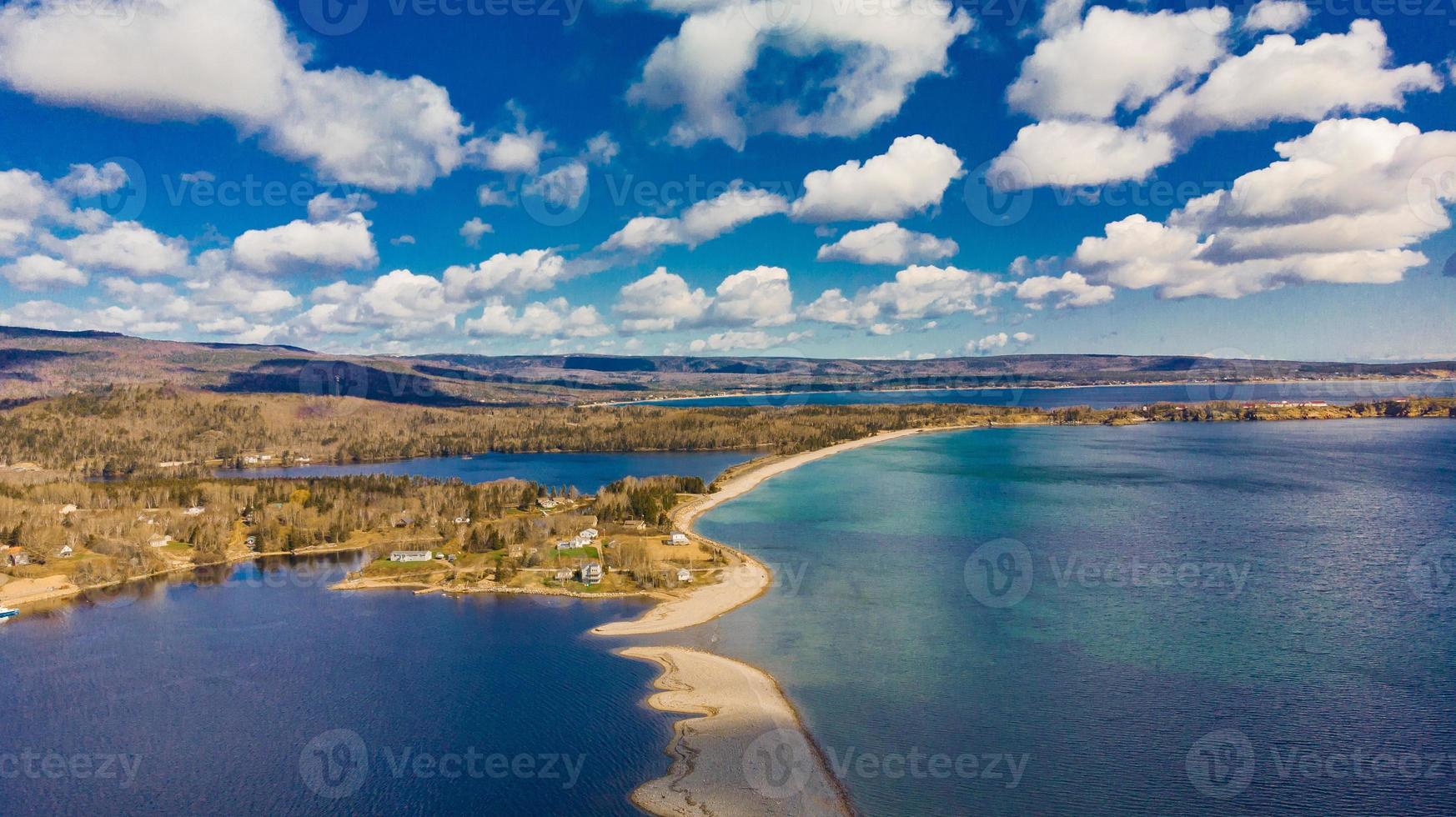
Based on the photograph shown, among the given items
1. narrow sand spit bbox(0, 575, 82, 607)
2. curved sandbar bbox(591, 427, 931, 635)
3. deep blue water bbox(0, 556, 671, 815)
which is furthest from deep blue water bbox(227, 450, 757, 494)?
deep blue water bbox(0, 556, 671, 815)

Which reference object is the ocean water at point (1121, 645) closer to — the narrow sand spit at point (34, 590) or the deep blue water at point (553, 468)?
the deep blue water at point (553, 468)

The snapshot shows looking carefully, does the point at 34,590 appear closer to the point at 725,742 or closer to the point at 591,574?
the point at 591,574

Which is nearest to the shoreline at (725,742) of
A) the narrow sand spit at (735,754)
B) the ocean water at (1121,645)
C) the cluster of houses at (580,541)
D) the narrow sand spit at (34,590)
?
the narrow sand spit at (735,754)

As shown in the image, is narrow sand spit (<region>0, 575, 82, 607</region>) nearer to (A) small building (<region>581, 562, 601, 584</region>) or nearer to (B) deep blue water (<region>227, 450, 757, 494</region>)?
(A) small building (<region>581, 562, 601, 584</region>)

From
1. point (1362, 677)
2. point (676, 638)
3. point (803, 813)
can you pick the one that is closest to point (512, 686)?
point (676, 638)

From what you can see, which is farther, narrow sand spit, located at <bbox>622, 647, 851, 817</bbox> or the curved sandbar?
the curved sandbar

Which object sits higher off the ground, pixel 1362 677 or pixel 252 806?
pixel 1362 677

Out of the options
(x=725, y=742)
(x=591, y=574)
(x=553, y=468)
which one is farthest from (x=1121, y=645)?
(x=553, y=468)

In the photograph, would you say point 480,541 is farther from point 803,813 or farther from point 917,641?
point 803,813
